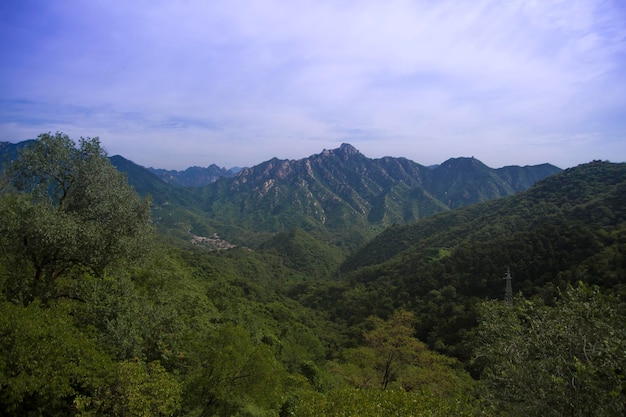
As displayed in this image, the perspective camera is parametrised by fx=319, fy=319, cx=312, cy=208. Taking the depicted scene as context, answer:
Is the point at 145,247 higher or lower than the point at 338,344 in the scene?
higher

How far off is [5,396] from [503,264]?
76.5 m

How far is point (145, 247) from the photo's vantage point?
17719 mm

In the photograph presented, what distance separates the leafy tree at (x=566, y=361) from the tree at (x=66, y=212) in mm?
17284

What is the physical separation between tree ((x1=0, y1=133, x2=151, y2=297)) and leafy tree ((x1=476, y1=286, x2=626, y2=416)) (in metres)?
17.3

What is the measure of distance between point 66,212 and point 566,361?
21.4m

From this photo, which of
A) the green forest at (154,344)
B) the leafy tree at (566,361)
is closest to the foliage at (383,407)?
the green forest at (154,344)

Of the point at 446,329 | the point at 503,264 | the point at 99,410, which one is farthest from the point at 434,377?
the point at 503,264

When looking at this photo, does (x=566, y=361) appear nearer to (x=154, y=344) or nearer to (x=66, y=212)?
(x=154, y=344)

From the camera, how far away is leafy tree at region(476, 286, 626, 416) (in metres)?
7.82

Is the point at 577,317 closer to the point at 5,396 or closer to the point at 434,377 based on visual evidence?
the point at 5,396

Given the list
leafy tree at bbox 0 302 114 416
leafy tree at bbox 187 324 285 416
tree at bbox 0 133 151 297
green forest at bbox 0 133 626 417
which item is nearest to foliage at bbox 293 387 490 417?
green forest at bbox 0 133 626 417

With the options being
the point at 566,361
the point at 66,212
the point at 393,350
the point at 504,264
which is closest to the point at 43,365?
the point at 66,212

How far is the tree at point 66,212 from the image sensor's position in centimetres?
1393

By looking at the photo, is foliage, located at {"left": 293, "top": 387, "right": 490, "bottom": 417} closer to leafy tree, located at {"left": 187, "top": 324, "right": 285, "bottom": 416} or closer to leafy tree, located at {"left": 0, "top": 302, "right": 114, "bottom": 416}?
leafy tree, located at {"left": 187, "top": 324, "right": 285, "bottom": 416}
